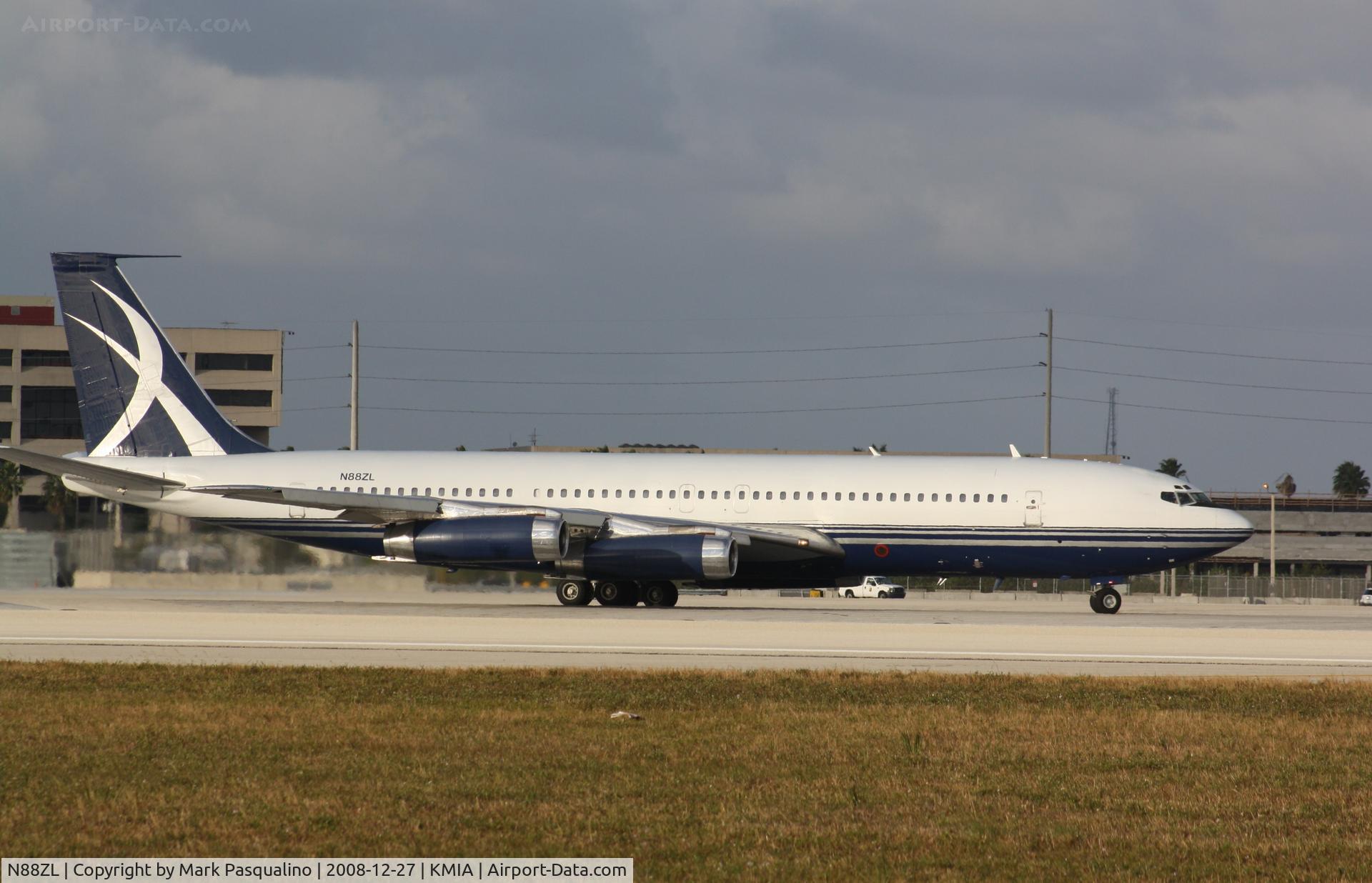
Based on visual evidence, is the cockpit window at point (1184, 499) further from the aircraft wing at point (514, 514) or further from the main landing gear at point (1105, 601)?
the aircraft wing at point (514, 514)

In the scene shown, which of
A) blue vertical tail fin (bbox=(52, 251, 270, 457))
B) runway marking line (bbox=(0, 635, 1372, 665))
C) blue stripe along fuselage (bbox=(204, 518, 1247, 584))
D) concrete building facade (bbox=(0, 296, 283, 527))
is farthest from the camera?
concrete building facade (bbox=(0, 296, 283, 527))

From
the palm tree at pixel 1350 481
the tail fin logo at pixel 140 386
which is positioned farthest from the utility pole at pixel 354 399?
the palm tree at pixel 1350 481

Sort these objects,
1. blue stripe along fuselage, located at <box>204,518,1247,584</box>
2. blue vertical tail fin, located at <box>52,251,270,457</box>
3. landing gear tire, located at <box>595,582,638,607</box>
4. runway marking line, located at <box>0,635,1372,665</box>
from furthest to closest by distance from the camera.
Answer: blue vertical tail fin, located at <box>52,251,270,457</box> → landing gear tire, located at <box>595,582,638,607</box> → blue stripe along fuselage, located at <box>204,518,1247,584</box> → runway marking line, located at <box>0,635,1372,665</box>

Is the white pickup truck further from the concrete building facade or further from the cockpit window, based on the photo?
the concrete building facade

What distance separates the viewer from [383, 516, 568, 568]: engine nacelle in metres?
31.7

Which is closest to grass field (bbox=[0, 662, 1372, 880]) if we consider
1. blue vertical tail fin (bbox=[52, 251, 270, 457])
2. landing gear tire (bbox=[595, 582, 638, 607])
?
landing gear tire (bbox=[595, 582, 638, 607])

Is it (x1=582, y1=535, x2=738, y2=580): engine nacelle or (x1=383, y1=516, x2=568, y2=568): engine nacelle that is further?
(x1=383, y1=516, x2=568, y2=568): engine nacelle

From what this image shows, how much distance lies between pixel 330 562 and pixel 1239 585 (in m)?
44.5

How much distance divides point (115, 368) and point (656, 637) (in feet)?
65.4

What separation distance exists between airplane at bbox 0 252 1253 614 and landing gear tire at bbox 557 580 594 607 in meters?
0.05

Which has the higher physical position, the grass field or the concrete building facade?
the concrete building facade

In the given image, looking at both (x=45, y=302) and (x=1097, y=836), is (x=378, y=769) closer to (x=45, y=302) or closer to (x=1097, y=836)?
(x=1097, y=836)

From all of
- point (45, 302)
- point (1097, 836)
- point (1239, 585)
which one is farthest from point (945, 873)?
point (45, 302)

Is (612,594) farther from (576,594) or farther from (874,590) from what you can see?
(874,590)
